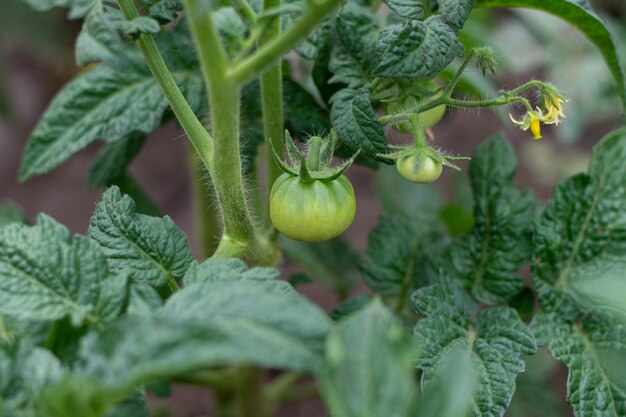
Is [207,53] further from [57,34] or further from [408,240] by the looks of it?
[57,34]

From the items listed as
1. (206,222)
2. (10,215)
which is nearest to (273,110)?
Answer: (206,222)

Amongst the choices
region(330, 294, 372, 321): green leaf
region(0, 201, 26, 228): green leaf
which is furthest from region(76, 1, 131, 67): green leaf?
region(0, 201, 26, 228): green leaf

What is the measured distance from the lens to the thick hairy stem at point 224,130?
0.72 m

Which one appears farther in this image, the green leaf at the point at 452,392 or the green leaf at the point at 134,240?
the green leaf at the point at 134,240

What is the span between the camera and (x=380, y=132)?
2.99 feet

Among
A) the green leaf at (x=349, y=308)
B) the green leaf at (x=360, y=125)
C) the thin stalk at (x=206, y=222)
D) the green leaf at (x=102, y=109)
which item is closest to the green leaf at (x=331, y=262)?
the thin stalk at (x=206, y=222)

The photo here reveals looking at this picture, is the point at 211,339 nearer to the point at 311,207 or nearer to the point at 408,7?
the point at 311,207

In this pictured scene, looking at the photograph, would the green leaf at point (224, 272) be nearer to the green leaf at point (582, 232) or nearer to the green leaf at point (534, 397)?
the green leaf at point (582, 232)

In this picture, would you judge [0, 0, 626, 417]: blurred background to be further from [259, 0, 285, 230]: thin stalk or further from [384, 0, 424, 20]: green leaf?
[384, 0, 424, 20]: green leaf

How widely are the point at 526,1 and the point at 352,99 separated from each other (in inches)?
11.1

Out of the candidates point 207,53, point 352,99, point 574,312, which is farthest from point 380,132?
point 574,312

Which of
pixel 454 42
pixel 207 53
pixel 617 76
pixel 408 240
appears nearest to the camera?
pixel 207 53

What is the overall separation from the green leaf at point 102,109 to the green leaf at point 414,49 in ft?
1.09

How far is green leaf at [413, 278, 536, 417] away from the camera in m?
0.87
